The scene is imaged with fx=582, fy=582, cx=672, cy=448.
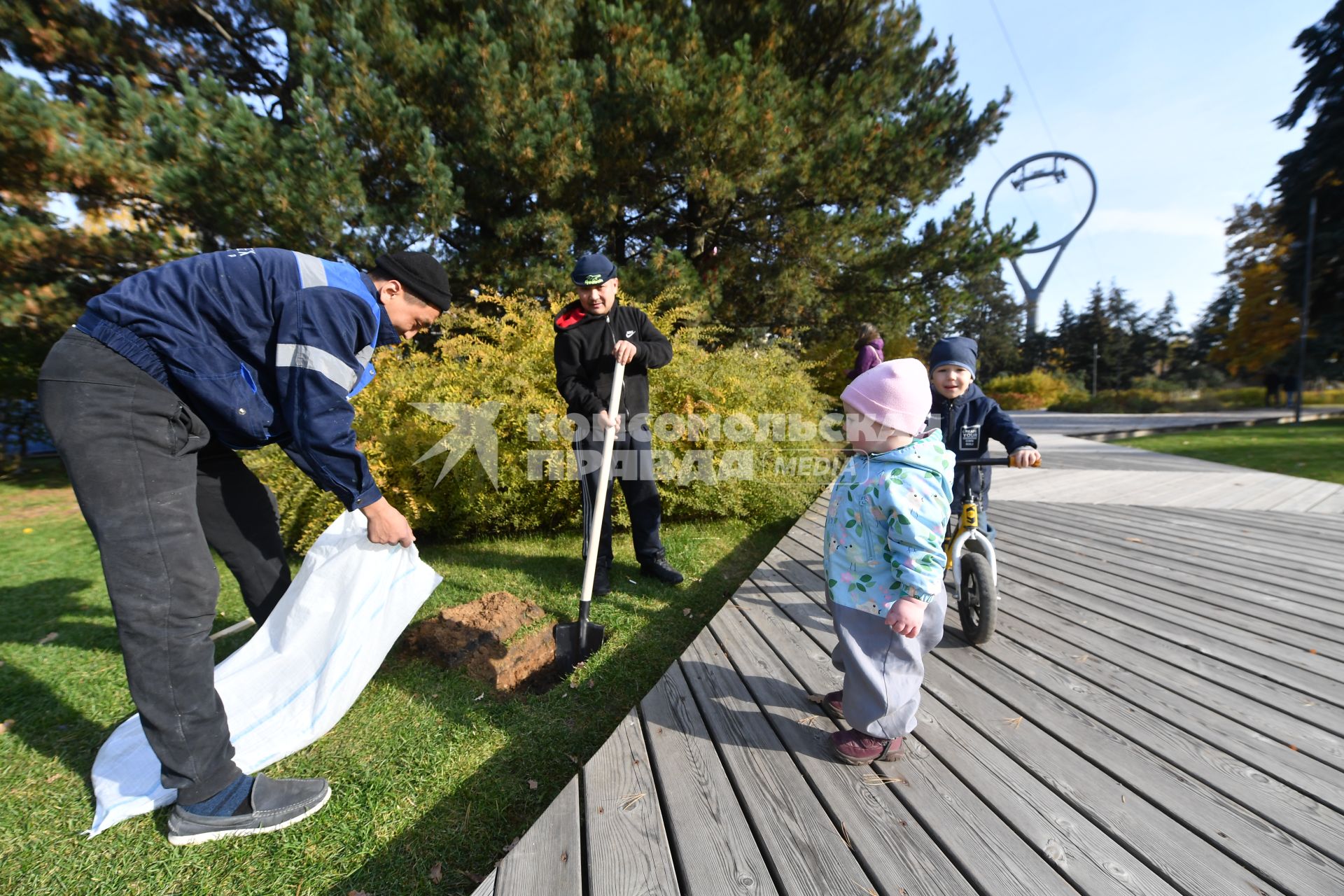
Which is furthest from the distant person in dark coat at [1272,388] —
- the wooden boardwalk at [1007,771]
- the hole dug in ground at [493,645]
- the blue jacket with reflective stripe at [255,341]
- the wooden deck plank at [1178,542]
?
the blue jacket with reflective stripe at [255,341]

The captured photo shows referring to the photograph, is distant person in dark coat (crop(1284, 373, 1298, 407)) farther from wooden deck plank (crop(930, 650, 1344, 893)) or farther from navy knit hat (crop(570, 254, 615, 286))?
navy knit hat (crop(570, 254, 615, 286))

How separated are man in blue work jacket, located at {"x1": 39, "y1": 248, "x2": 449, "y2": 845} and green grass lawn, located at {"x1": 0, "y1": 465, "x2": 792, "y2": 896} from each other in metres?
0.13

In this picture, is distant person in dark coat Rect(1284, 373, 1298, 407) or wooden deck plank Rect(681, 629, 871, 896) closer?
wooden deck plank Rect(681, 629, 871, 896)

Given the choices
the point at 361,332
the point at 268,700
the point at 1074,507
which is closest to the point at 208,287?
the point at 361,332

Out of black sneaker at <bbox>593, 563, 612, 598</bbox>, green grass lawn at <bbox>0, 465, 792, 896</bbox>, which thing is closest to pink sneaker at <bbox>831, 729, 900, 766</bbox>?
green grass lawn at <bbox>0, 465, 792, 896</bbox>

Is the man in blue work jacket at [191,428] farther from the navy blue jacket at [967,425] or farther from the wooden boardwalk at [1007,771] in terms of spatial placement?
the navy blue jacket at [967,425]

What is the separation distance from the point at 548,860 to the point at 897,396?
1.45m

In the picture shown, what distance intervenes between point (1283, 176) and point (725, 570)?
22.0 meters

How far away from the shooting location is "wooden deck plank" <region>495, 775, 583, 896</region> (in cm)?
127

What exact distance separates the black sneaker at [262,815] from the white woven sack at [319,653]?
0.50ft

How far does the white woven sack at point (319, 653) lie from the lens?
1.89 meters

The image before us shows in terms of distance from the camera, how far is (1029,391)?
104 feet

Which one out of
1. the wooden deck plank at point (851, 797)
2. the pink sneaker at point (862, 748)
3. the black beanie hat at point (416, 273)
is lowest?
the wooden deck plank at point (851, 797)

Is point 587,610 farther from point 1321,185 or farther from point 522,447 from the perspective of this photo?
point 1321,185
